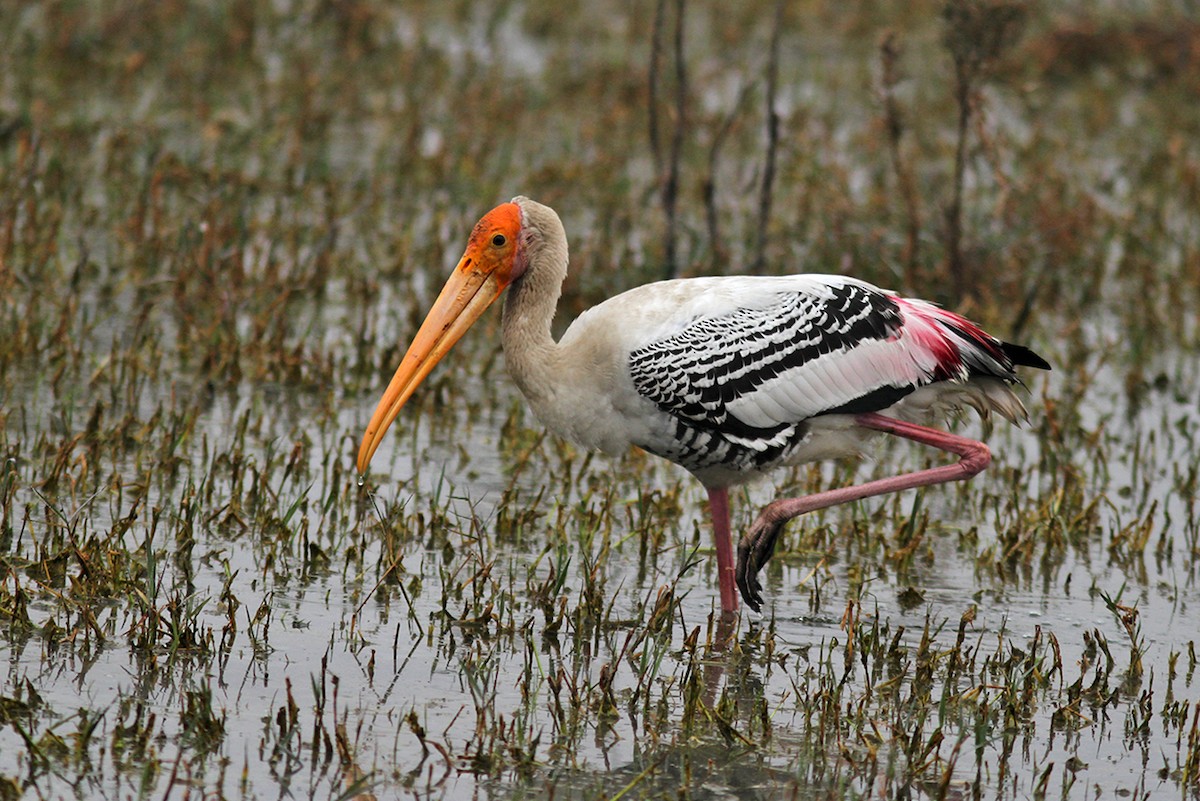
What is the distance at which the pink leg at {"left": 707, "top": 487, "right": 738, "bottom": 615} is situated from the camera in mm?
5629

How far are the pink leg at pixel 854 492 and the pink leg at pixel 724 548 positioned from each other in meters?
0.09

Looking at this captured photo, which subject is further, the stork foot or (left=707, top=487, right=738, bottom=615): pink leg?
(left=707, top=487, right=738, bottom=615): pink leg

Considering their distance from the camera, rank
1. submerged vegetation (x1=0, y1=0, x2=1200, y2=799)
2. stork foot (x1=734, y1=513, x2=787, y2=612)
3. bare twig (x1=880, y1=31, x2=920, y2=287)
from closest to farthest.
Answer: submerged vegetation (x1=0, y1=0, x2=1200, y2=799), stork foot (x1=734, y1=513, x2=787, y2=612), bare twig (x1=880, y1=31, x2=920, y2=287)

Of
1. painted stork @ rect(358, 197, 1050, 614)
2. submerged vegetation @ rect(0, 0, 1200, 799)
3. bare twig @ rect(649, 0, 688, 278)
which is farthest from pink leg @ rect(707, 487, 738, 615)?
bare twig @ rect(649, 0, 688, 278)

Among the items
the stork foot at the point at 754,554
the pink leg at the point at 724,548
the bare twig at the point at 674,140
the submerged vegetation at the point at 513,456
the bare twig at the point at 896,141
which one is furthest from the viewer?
the bare twig at the point at 674,140

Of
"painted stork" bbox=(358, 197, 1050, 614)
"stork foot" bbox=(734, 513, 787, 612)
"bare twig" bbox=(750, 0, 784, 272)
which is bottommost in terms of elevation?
"stork foot" bbox=(734, 513, 787, 612)

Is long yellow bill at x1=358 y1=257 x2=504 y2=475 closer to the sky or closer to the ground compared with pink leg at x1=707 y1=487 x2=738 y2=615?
closer to the sky

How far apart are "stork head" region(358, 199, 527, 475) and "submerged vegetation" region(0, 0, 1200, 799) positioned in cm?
53

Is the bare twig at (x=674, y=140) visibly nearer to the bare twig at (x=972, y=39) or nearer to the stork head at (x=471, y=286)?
the bare twig at (x=972, y=39)

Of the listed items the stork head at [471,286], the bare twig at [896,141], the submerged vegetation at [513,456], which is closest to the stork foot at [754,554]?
the submerged vegetation at [513,456]

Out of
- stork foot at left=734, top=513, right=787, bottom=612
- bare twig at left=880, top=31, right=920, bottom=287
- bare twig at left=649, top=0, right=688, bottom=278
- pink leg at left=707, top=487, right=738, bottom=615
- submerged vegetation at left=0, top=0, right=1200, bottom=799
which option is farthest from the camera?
bare twig at left=649, top=0, right=688, bottom=278

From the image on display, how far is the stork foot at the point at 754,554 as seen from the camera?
5406mm

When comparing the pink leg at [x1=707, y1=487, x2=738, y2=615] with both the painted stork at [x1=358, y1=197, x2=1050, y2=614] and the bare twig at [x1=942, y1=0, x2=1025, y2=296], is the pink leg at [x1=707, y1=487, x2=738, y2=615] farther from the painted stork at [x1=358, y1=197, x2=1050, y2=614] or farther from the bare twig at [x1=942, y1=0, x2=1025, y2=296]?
the bare twig at [x1=942, y1=0, x2=1025, y2=296]

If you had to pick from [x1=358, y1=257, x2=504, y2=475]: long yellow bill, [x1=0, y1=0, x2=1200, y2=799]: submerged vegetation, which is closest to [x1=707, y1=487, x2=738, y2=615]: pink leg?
[x1=0, y1=0, x2=1200, y2=799]: submerged vegetation
